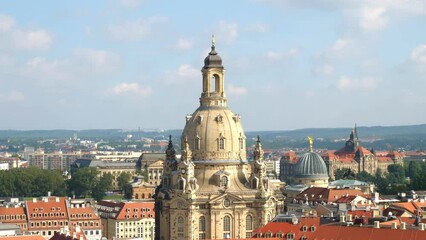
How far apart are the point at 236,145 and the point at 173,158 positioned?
9.48m

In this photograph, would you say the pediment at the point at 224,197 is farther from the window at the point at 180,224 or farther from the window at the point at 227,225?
the window at the point at 180,224

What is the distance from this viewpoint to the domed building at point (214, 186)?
4400 inches

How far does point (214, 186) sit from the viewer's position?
113 meters

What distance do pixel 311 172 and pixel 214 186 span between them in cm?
6913

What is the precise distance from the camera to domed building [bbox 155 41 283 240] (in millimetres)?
111750

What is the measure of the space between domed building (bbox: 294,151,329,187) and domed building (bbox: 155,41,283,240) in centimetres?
6256

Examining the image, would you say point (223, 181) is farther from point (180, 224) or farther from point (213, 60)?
Result: point (213, 60)

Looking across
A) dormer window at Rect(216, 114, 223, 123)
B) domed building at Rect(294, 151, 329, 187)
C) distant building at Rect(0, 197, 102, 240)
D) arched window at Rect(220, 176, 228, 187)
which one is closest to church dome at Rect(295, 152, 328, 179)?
domed building at Rect(294, 151, 329, 187)

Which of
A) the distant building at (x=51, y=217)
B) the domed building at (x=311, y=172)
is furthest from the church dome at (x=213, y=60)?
the domed building at (x=311, y=172)

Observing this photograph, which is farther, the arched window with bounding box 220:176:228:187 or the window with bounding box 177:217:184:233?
the arched window with bounding box 220:176:228:187

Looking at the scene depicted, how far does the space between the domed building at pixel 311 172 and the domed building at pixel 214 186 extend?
62.6 m

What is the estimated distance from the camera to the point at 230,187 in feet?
372

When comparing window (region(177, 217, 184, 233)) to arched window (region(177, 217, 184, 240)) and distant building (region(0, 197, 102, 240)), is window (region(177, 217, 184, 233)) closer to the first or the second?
arched window (region(177, 217, 184, 240))

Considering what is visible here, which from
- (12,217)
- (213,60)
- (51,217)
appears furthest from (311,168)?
(213,60)
